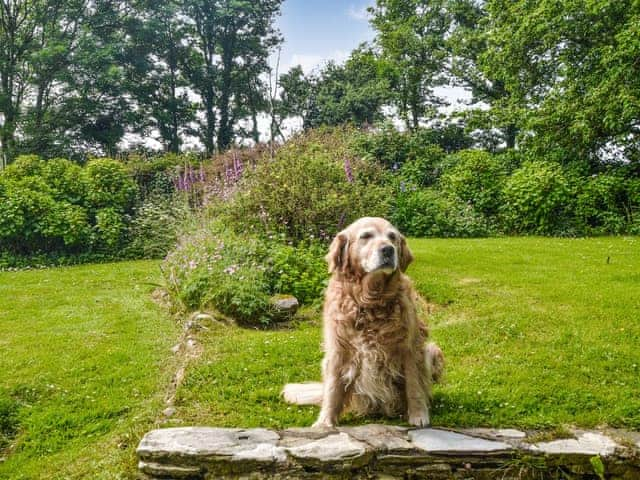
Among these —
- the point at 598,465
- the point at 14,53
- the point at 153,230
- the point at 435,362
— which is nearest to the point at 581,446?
the point at 598,465

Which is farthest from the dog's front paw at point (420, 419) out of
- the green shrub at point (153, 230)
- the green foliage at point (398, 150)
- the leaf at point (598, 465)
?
the green foliage at point (398, 150)

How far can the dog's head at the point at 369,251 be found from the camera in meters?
2.93

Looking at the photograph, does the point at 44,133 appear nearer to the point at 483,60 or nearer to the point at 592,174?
the point at 483,60

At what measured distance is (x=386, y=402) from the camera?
3205mm

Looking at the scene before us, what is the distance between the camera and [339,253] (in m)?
3.17

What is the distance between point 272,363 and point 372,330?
1.66m

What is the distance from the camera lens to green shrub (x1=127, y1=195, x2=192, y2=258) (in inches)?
445

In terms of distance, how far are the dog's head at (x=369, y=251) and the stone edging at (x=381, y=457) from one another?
99 centimetres

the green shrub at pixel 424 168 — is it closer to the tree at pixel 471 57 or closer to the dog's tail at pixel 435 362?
the tree at pixel 471 57

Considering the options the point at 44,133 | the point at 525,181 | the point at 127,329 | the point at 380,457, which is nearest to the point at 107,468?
the point at 380,457

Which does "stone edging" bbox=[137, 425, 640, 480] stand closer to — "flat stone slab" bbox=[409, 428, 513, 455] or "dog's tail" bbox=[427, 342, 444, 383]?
"flat stone slab" bbox=[409, 428, 513, 455]

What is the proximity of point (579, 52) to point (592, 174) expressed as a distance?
10.7 feet

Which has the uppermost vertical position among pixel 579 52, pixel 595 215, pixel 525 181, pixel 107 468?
pixel 579 52

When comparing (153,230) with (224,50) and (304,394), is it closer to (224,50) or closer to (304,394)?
(304,394)
